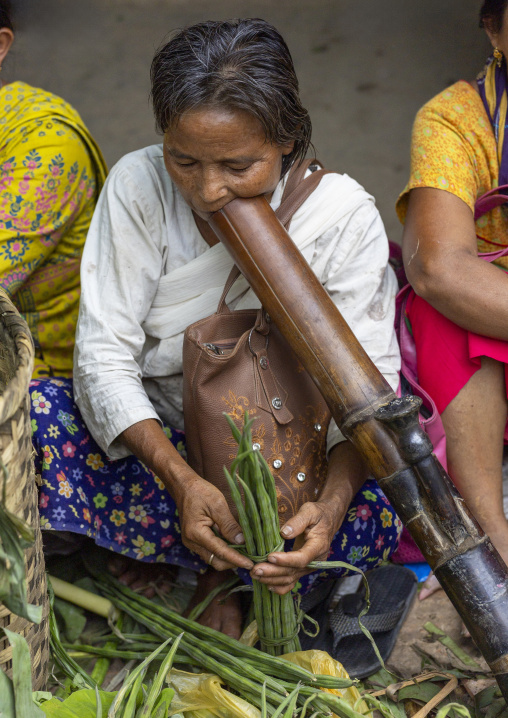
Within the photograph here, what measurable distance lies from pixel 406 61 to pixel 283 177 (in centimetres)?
186

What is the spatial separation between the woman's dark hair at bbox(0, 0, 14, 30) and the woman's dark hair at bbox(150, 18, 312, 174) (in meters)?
0.77

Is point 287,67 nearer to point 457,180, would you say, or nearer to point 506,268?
point 457,180

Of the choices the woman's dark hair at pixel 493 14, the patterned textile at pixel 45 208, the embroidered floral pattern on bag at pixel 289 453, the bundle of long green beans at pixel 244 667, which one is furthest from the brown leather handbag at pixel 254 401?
the woman's dark hair at pixel 493 14

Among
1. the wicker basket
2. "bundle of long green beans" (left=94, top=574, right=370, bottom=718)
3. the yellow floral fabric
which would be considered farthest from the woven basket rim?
the yellow floral fabric

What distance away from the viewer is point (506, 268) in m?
2.33

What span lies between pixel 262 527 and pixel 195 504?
204 millimetres

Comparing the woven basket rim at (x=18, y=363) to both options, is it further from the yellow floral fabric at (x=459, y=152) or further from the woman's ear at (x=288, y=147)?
the yellow floral fabric at (x=459, y=152)

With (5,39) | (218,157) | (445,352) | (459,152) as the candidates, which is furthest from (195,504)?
(5,39)

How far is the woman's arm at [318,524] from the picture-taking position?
5.23ft

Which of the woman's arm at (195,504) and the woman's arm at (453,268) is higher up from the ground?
the woman's arm at (453,268)

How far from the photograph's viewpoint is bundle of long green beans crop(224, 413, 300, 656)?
57.9 inches

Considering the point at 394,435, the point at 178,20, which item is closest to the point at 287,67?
the point at 394,435

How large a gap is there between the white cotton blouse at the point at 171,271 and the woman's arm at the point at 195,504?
16 centimetres

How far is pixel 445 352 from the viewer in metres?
2.19
